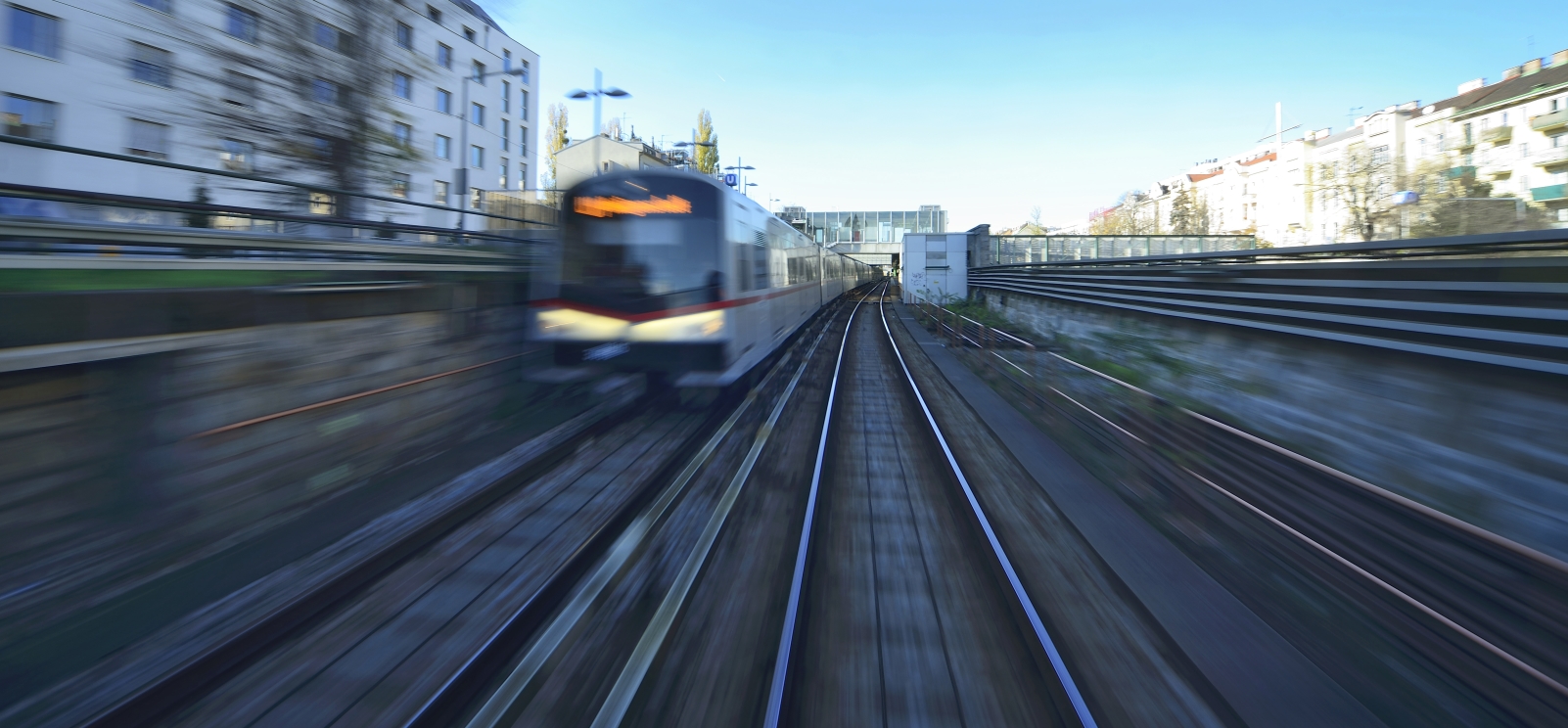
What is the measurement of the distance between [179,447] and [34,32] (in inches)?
220

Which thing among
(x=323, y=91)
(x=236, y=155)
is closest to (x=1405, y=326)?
(x=323, y=91)

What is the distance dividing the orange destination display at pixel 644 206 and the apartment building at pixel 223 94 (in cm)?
343

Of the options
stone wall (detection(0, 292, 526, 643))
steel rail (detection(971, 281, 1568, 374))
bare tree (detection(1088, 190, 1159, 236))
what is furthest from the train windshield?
bare tree (detection(1088, 190, 1159, 236))

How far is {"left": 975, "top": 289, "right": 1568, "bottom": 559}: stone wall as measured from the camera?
457 cm

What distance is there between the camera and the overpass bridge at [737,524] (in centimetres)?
313

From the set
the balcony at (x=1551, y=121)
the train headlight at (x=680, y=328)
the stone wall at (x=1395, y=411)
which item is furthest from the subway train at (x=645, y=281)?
the balcony at (x=1551, y=121)

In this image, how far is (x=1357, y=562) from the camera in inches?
145

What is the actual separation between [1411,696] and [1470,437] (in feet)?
10.6

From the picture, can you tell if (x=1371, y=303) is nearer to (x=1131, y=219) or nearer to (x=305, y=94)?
(x=305, y=94)

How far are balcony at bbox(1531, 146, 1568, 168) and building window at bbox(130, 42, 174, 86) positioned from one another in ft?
61.9

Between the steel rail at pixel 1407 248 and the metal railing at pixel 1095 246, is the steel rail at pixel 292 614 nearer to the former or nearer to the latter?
the steel rail at pixel 1407 248

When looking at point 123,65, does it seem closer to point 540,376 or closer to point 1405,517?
point 540,376

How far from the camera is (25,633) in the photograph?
3.64 meters

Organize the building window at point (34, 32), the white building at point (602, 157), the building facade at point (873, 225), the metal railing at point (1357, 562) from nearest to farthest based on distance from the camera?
the metal railing at point (1357, 562), the building window at point (34, 32), the white building at point (602, 157), the building facade at point (873, 225)
